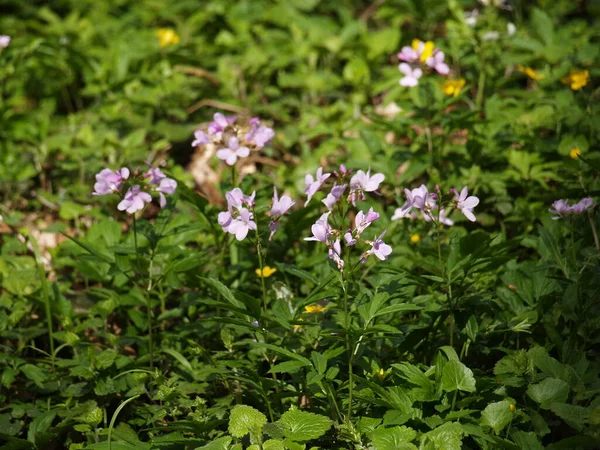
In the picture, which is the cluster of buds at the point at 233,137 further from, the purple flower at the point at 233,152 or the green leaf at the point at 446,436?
the green leaf at the point at 446,436

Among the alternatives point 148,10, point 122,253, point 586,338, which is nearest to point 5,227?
point 122,253

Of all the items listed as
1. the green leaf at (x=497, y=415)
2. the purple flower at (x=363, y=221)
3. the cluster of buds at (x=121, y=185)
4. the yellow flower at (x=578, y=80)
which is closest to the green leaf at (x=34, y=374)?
the cluster of buds at (x=121, y=185)

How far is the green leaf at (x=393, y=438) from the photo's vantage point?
1811 millimetres

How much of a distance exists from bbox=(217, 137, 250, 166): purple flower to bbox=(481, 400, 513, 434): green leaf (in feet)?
3.83

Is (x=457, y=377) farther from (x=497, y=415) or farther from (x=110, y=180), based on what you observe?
(x=110, y=180)

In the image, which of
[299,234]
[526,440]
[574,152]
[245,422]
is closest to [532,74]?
[574,152]

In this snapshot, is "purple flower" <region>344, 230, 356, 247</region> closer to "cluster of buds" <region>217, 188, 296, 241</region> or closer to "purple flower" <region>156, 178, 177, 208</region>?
"cluster of buds" <region>217, 188, 296, 241</region>

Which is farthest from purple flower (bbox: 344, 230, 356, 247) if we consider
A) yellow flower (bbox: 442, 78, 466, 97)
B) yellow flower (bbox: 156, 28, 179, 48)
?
yellow flower (bbox: 156, 28, 179, 48)

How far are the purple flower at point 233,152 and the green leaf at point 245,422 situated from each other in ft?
2.96

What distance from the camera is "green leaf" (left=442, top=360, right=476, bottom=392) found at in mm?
1905

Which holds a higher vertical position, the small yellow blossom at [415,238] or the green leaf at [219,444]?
the green leaf at [219,444]

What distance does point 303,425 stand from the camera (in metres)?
1.90

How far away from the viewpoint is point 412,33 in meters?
4.60

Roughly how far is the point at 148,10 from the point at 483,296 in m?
3.88
